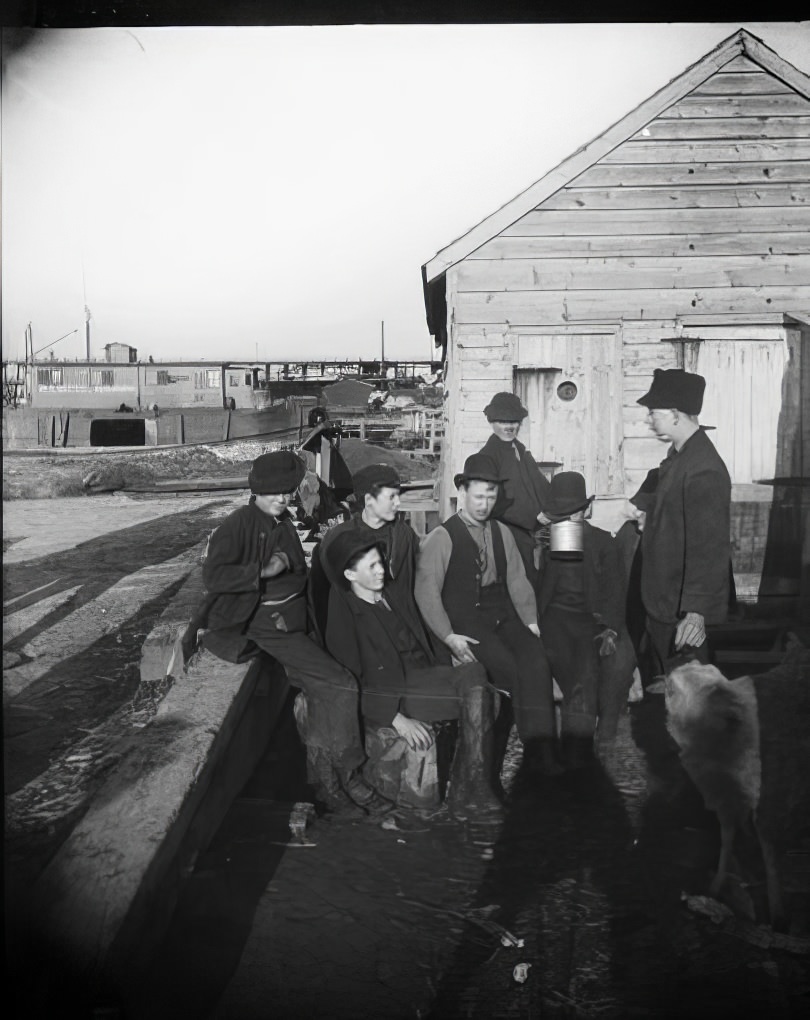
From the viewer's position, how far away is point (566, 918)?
280 cm

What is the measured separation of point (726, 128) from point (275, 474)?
7.72 feet

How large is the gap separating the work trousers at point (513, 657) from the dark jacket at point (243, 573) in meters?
0.68

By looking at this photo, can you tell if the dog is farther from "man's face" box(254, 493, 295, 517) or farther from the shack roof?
the shack roof

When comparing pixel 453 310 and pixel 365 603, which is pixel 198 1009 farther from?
pixel 453 310

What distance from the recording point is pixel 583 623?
145 inches

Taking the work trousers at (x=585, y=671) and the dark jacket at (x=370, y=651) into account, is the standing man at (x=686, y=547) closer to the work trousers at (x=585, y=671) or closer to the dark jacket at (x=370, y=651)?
the work trousers at (x=585, y=671)

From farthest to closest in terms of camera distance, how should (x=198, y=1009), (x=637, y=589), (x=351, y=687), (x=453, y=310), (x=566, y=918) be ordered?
(x=453, y=310), (x=637, y=589), (x=351, y=687), (x=566, y=918), (x=198, y=1009)

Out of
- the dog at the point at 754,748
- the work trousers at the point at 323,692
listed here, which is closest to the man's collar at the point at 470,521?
the work trousers at the point at 323,692

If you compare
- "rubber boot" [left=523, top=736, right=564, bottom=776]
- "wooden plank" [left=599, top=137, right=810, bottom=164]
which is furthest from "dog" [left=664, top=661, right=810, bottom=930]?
"wooden plank" [left=599, top=137, right=810, bottom=164]

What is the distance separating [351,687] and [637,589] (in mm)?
1244

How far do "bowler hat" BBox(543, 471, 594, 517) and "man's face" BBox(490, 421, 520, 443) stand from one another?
0.85 feet

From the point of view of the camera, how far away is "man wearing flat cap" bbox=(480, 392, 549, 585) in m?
3.65

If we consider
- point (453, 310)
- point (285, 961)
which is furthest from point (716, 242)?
point (285, 961)

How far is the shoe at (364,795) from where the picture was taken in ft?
10.7
